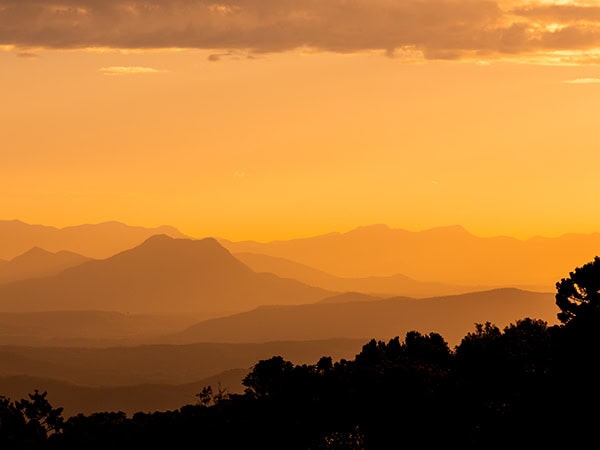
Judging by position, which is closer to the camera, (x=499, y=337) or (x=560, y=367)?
(x=560, y=367)

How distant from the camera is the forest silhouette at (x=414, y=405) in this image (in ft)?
254

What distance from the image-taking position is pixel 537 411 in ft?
254

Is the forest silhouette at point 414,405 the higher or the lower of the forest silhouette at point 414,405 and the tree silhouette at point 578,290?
the lower

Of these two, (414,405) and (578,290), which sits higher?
(578,290)

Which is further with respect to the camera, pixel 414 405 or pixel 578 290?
pixel 414 405

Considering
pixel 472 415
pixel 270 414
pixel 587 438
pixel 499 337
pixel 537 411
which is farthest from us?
pixel 499 337

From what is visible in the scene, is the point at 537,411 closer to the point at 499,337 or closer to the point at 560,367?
the point at 560,367

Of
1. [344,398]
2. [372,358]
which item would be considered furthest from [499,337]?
[344,398]

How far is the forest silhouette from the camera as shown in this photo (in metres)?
77.4

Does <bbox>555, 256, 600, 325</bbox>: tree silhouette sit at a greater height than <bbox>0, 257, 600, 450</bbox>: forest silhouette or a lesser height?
greater

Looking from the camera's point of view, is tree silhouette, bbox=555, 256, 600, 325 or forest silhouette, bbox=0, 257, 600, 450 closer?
forest silhouette, bbox=0, 257, 600, 450

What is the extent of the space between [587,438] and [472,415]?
16381mm

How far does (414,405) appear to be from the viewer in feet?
290

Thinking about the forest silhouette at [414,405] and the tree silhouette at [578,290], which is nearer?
the forest silhouette at [414,405]
